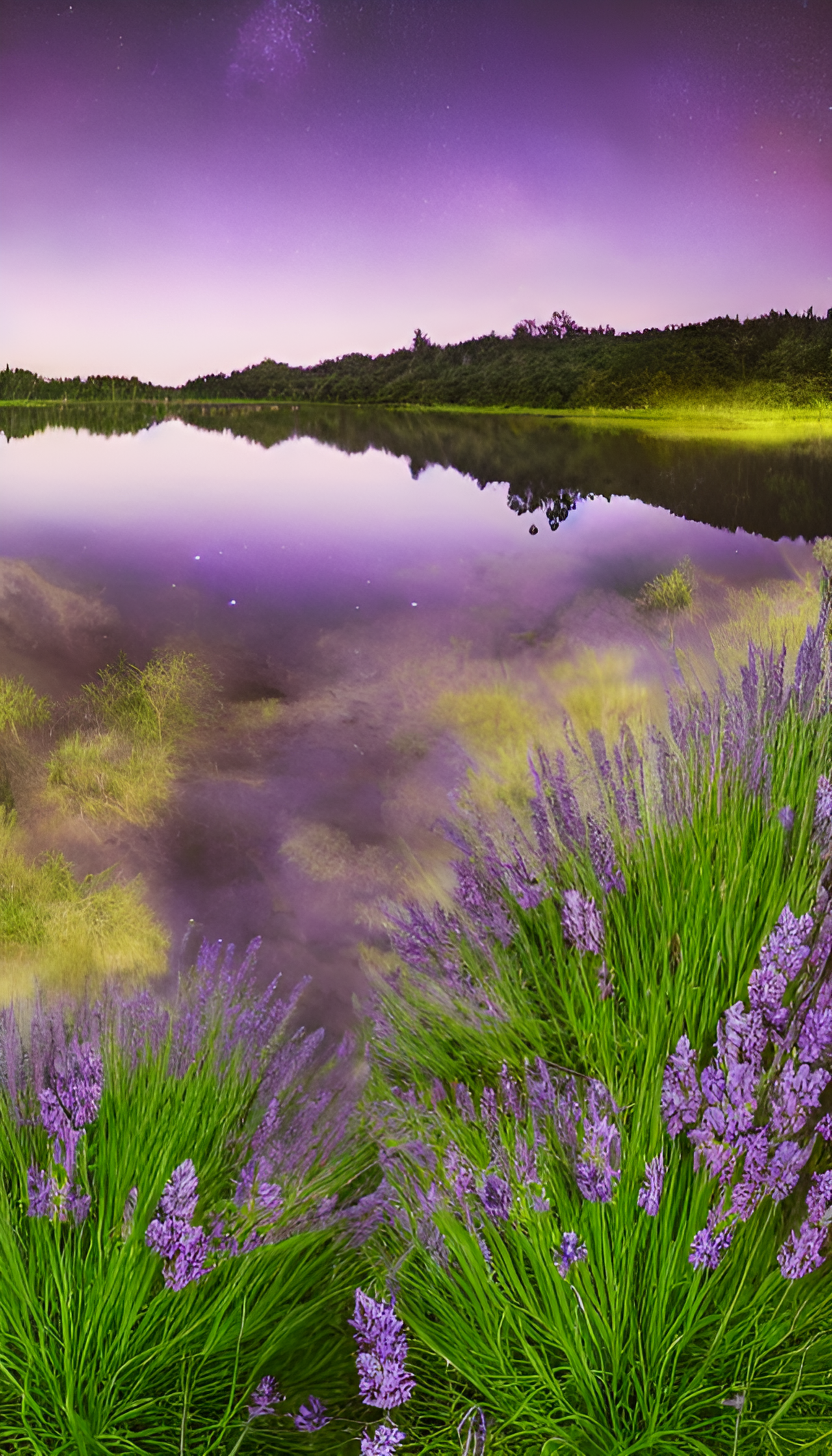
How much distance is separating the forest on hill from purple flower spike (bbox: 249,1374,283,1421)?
1405mm

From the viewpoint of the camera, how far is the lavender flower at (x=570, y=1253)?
1.18 m

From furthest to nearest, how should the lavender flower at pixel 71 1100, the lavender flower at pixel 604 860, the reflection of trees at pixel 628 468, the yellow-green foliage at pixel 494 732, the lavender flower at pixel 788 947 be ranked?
the reflection of trees at pixel 628 468, the yellow-green foliage at pixel 494 732, the lavender flower at pixel 604 860, the lavender flower at pixel 71 1100, the lavender flower at pixel 788 947

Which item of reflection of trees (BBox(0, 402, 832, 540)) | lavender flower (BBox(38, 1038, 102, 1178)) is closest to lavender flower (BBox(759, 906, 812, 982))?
reflection of trees (BBox(0, 402, 832, 540))

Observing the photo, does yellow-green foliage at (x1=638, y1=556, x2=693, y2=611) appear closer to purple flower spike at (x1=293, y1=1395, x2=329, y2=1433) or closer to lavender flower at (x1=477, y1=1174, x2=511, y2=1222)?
lavender flower at (x1=477, y1=1174, x2=511, y2=1222)

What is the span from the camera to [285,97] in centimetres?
167

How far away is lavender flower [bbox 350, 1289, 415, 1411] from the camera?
124cm

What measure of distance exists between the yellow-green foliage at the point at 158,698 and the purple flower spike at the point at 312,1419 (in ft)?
3.03

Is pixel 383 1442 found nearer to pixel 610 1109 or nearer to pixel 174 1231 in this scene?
pixel 174 1231

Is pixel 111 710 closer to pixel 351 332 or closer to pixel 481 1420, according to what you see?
pixel 351 332

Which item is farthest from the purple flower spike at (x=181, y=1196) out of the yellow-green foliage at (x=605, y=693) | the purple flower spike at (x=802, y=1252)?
the yellow-green foliage at (x=605, y=693)

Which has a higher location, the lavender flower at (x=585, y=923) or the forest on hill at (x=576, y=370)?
the forest on hill at (x=576, y=370)

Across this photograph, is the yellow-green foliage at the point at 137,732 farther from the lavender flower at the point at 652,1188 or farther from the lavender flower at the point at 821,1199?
the lavender flower at the point at 821,1199

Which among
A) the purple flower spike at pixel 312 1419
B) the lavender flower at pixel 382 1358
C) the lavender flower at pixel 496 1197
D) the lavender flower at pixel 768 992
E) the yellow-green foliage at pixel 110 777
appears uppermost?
the yellow-green foliage at pixel 110 777

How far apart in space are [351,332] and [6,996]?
1172 millimetres
